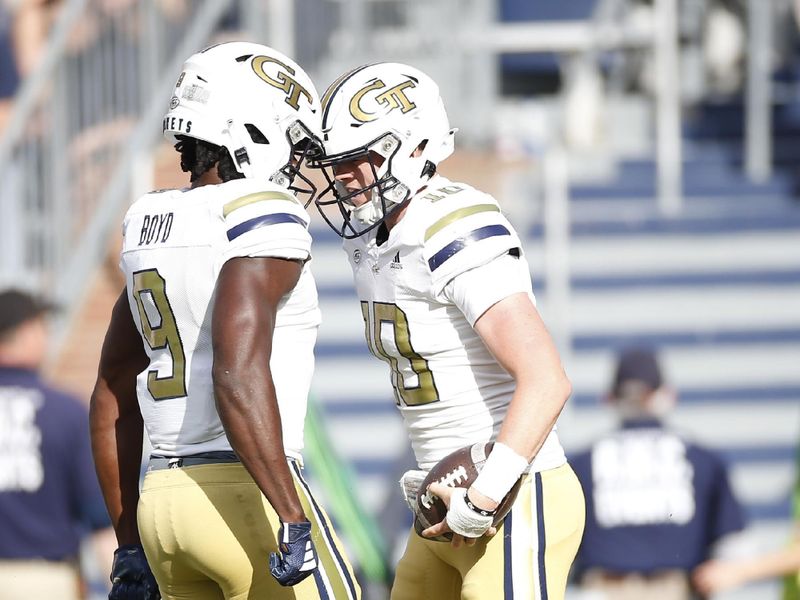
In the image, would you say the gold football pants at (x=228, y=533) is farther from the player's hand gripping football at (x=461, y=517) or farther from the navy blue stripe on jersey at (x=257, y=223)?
the navy blue stripe on jersey at (x=257, y=223)

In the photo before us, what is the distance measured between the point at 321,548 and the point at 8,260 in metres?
4.64

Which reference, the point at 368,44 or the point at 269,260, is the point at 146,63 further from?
the point at 269,260

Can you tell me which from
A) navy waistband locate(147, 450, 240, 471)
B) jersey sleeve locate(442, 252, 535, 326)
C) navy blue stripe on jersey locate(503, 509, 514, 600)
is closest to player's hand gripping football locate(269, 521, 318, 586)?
navy waistband locate(147, 450, 240, 471)

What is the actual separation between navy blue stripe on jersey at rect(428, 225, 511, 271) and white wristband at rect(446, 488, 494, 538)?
1.73ft

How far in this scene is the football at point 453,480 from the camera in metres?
3.47

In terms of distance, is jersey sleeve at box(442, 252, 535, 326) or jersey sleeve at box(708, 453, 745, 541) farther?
jersey sleeve at box(708, 453, 745, 541)

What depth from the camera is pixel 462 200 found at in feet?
11.7

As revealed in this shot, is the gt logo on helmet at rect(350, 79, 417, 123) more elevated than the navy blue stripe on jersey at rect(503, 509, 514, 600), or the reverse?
the gt logo on helmet at rect(350, 79, 417, 123)

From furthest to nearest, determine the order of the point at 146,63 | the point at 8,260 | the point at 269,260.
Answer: the point at 146,63 → the point at 8,260 → the point at 269,260

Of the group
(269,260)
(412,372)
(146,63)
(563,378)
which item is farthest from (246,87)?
(146,63)

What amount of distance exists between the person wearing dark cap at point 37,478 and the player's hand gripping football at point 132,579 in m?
1.65

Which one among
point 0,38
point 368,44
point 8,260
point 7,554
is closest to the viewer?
point 7,554

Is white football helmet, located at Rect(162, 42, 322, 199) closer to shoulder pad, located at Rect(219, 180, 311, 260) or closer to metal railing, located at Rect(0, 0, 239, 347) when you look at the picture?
shoulder pad, located at Rect(219, 180, 311, 260)

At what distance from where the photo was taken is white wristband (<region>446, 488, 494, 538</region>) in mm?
3406
